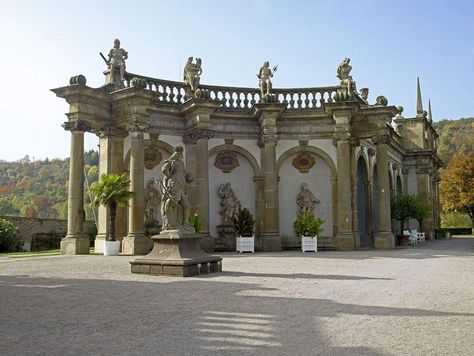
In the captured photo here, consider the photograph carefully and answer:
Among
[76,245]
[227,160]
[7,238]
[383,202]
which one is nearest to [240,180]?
[227,160]

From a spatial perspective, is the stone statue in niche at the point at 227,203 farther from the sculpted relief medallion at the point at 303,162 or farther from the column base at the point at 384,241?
the column base at the point at 384,241

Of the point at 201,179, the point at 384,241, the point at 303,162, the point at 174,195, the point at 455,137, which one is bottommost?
the point at 384,241

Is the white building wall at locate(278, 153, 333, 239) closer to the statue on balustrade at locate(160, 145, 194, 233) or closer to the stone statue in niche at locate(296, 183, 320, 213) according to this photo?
the stone statue in niche at locate(296, 183, 320, 213)

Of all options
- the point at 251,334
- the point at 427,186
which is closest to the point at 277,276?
the point at 251,334

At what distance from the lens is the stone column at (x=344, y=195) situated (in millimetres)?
21609

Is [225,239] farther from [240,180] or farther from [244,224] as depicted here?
[240,180]

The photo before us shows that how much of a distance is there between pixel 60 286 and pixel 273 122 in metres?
15.1

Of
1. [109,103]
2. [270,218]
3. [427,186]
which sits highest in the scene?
[109,103]

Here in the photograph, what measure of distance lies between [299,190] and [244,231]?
446 cm

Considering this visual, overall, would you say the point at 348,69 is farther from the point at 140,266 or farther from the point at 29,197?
the point at 29,197

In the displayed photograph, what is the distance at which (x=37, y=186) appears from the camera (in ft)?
312

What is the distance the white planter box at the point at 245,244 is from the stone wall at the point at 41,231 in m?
12.4

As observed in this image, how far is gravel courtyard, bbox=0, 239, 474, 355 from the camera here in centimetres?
495

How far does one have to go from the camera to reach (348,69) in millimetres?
23203
